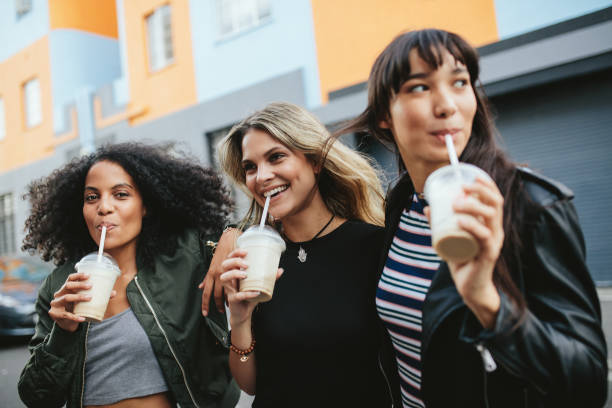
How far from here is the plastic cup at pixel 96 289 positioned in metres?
1.78

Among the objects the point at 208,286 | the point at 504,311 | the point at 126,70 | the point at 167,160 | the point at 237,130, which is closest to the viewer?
the point at 504,311

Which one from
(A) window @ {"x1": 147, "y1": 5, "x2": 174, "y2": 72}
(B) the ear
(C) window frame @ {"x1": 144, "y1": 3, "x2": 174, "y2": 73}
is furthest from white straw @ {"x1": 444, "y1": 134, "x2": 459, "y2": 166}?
(A) window @ {"x1": 147, "y1": 5, "x2": 174, "y2": 72}

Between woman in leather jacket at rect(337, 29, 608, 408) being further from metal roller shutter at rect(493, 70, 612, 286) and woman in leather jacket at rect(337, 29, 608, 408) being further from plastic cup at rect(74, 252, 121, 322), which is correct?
metal roller shutter at rect(493, 70, 612, 286)

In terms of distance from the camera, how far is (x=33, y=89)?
14.8m

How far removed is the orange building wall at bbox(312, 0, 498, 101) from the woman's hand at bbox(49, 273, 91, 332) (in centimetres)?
658

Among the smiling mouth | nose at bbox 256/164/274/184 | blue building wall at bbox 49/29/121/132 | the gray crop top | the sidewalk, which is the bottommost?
the sidewalk

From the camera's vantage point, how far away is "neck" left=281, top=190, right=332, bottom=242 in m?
2.07

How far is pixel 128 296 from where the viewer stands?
6.79ft

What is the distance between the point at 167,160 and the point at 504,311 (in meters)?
2.06

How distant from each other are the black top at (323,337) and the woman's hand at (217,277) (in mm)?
185

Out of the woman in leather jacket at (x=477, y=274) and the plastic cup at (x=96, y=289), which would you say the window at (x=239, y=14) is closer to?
the plastic cup at (x=96, y=289)

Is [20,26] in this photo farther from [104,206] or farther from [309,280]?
[309,280]

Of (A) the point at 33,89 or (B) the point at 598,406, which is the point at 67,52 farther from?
(B) the point at 598,406

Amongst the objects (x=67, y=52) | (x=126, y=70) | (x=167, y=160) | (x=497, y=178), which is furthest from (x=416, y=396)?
(x=67, y=52)
